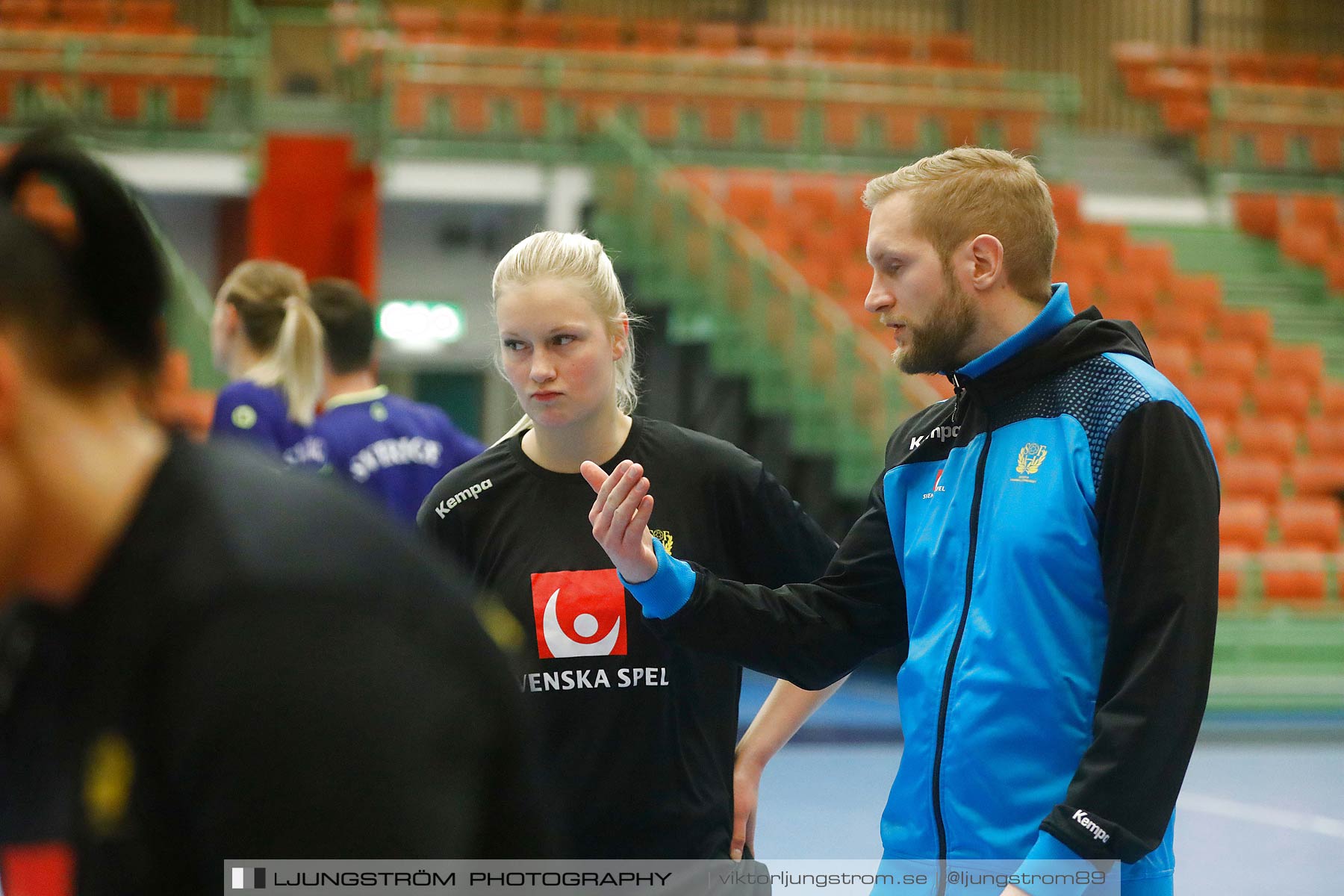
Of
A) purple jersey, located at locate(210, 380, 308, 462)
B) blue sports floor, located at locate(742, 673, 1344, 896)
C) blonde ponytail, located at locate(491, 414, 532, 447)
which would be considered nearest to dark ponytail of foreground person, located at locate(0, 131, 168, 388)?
blonde ponytail, located at locate(491, 414, 532, 447)

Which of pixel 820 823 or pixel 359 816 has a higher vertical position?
pixel 359 816

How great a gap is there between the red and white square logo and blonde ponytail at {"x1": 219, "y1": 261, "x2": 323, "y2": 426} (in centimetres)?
203

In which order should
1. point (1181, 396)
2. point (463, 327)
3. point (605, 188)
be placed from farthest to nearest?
point (463, 327) → point (605, 188) → point (1181, 396)

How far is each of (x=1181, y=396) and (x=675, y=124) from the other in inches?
486

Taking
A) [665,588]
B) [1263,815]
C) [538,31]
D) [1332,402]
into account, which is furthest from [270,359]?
[538,31]

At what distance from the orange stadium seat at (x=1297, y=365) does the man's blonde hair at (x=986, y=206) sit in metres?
11.6

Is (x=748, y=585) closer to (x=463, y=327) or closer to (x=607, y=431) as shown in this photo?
(x=607, y=431)

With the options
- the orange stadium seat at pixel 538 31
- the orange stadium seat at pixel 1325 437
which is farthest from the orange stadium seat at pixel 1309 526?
the orange stadium seat at pixel 538 31

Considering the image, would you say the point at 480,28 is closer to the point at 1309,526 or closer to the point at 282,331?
the point at 1309,526

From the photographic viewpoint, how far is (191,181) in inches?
536

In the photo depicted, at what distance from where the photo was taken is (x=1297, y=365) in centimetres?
1312

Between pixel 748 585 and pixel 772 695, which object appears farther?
pixel 772 695

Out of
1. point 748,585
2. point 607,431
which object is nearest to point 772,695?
point 748,585

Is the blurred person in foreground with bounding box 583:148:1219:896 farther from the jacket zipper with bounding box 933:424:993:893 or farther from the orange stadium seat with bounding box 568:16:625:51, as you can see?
the orange stadium seat with bounding box 568:16:625:51
